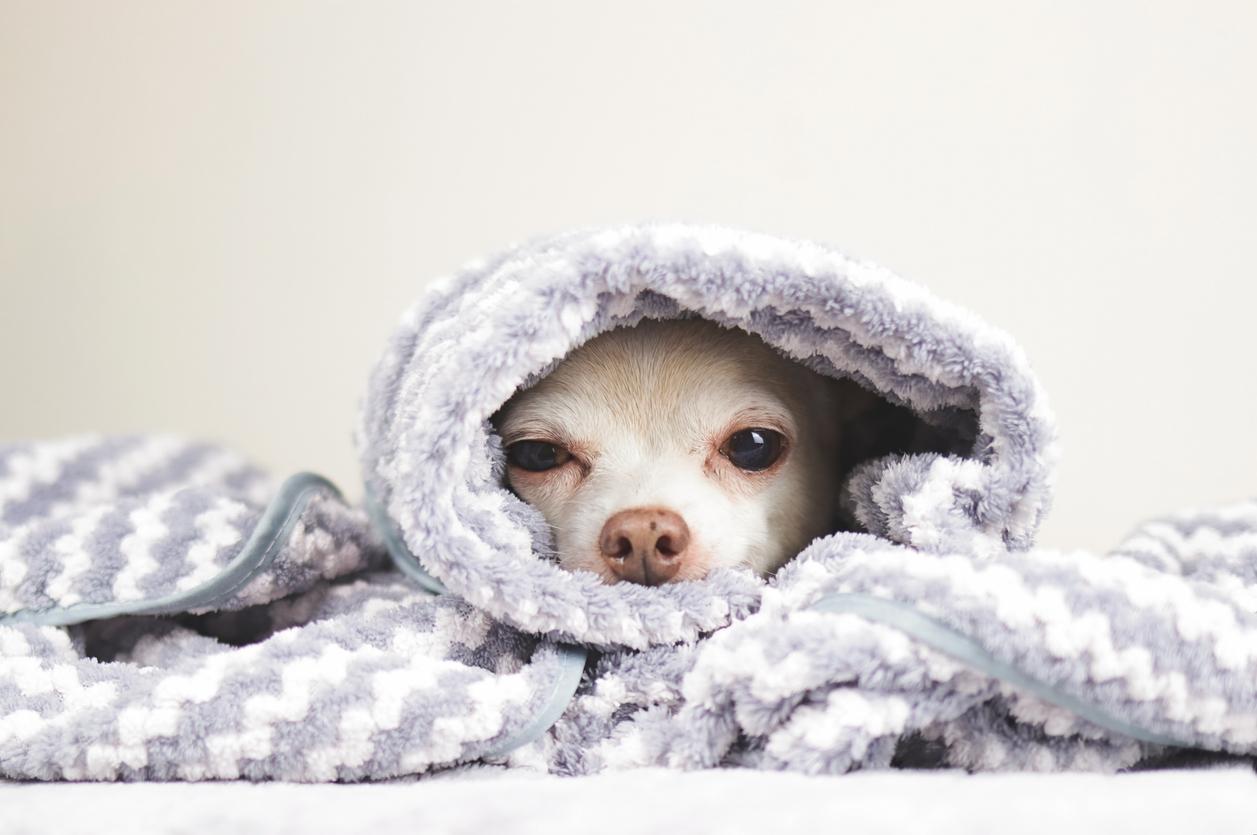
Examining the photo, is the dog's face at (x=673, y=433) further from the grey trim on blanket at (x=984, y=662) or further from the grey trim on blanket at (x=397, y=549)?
the grey trim on blanket at (x=984, y=662)

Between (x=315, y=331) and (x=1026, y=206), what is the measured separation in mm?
1298

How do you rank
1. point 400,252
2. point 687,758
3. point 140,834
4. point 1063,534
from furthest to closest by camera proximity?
point 400,252
point 1063,534
point 687,758
point 140,834

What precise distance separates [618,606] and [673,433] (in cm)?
30

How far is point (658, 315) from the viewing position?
3.53ft

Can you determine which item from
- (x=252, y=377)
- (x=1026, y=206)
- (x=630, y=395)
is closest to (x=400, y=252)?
(x=252, y=377)

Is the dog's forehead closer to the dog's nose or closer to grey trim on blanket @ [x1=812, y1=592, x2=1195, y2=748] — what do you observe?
the dog's nose

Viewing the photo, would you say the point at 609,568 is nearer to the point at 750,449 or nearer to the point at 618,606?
the point at 618,606

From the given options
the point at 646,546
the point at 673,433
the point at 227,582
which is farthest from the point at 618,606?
the point at 227,582

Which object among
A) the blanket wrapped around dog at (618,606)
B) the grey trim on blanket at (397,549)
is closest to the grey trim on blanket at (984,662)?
the blanket wrapped around dog at (618,606)

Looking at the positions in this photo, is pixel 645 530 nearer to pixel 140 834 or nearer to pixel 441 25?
pixel 140 834

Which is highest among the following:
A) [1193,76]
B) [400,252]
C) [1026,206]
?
[1193,76]

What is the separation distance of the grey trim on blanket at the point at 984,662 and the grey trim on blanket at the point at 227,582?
636 millimetres

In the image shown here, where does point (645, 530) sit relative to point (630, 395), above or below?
below

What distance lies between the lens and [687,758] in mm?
812
